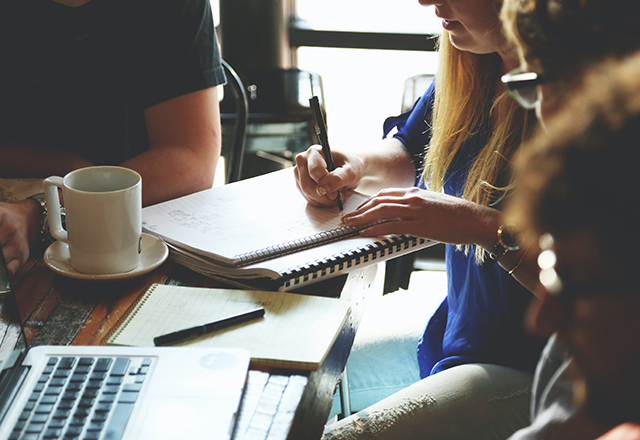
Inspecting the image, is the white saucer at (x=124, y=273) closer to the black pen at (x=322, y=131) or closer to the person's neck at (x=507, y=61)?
the black pen at (x=322, y=131)

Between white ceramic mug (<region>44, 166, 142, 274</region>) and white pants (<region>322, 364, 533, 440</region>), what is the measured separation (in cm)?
39

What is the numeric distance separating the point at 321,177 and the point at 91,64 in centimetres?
59

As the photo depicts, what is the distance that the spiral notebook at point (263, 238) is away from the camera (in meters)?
0.76

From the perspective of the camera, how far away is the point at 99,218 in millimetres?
713

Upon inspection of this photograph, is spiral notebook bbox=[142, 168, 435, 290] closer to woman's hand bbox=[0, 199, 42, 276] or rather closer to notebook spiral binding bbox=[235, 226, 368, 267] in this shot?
notebook spiral binding bbox=[235, 226, 368, 267]

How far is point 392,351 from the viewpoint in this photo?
1.09 m

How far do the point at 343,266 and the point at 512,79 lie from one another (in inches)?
14.4

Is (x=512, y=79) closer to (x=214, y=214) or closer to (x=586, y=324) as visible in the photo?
(x=586, y=324)

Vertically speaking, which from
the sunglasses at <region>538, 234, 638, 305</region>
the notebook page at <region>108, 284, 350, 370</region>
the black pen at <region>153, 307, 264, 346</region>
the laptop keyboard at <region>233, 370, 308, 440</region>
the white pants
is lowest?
the white pants

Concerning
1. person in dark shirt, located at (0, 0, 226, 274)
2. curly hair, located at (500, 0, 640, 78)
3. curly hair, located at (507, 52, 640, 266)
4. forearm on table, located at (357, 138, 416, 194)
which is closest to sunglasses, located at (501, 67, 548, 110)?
curly hair, located at (500, 0, 640, 78)

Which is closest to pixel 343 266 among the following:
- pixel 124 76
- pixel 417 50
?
pixel 124 76

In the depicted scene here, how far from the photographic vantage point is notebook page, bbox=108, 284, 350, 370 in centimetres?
60

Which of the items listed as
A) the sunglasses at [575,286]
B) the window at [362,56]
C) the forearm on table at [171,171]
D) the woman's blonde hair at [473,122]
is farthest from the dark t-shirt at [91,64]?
the window at [362,56]

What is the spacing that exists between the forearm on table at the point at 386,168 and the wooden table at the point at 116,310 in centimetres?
33
